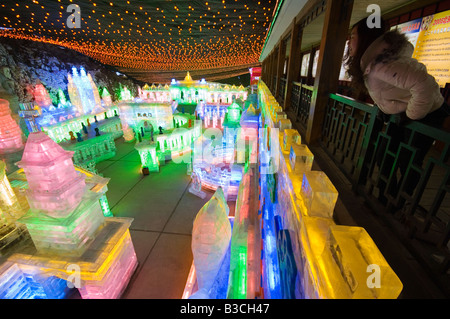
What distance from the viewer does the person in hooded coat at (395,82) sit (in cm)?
116

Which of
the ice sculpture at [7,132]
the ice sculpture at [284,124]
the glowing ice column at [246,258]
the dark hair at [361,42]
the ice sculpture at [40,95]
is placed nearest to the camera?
the dark hair at [361,42]

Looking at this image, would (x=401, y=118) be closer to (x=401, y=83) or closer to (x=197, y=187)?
(x=401, y=83)

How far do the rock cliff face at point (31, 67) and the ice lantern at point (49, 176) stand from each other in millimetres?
9909

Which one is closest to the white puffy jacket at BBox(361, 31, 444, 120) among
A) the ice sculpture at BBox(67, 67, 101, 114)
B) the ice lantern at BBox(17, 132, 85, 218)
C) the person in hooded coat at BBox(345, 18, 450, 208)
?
the person in hooded coat at BBox(345, 18, 450, 208)

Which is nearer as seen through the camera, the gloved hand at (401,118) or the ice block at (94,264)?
the gloved hand at (401,118)

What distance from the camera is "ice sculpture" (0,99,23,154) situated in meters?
8.10

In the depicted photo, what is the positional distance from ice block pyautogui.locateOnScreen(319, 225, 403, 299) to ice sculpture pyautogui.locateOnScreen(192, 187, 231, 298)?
212 cm

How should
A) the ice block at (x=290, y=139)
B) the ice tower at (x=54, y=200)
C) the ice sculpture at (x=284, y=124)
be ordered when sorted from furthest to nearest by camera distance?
the ice tower at (x=54, y=200) < the ice sculpture at (x=284, y=124) < the ice block at (x=290, y=139)

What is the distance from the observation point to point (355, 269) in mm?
691

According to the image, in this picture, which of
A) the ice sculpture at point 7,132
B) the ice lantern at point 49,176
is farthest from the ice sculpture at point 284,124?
the ice sculpture at point 7,132

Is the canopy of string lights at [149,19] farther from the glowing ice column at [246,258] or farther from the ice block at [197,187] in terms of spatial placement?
the ice block at [197,187]

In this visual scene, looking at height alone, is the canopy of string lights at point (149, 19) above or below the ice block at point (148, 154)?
above

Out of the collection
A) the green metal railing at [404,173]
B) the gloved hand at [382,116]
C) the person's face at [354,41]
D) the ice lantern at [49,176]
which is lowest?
the ice lantern at [49,176]

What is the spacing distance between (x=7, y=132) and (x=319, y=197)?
12313 mm
